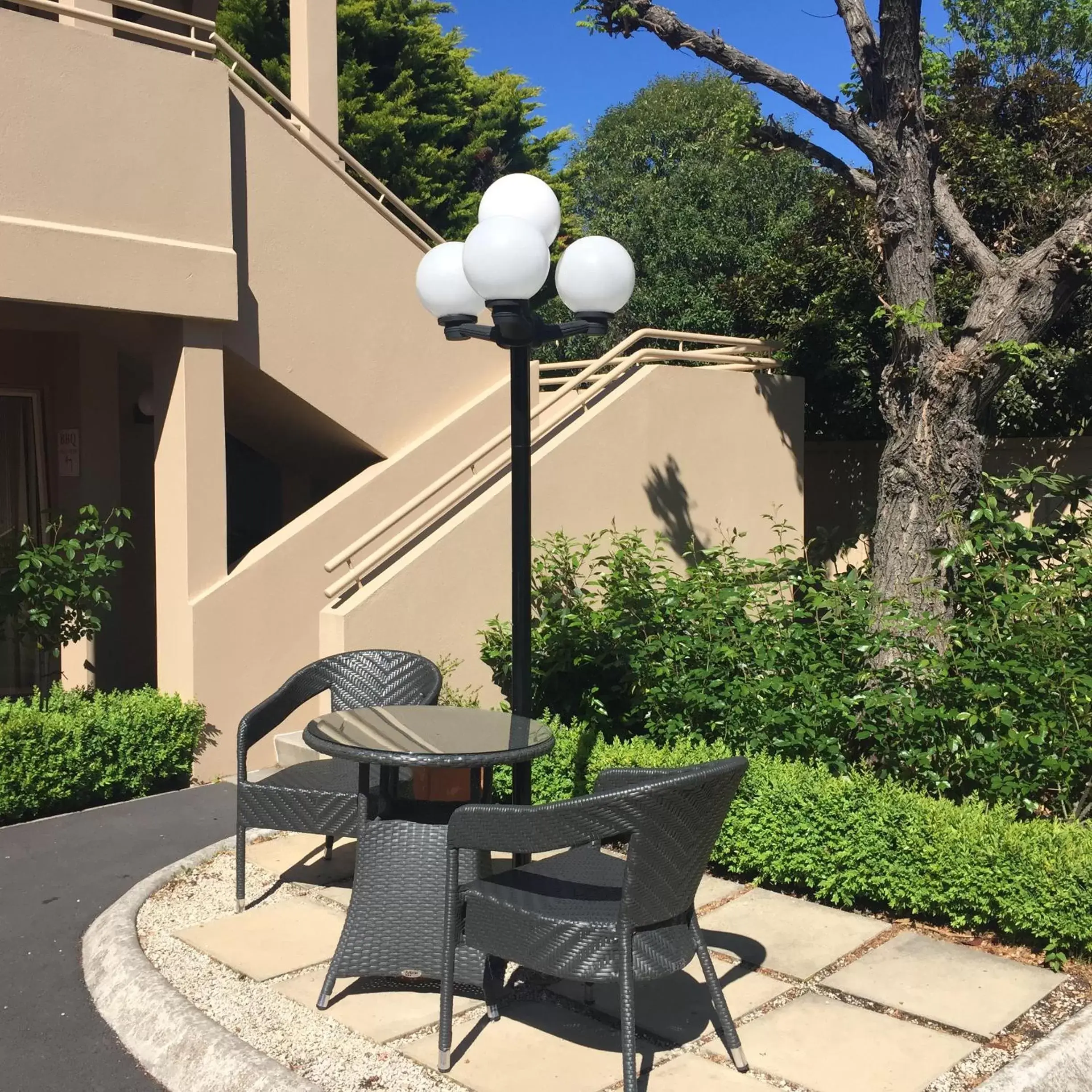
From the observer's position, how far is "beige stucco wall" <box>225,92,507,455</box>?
7.80 meters

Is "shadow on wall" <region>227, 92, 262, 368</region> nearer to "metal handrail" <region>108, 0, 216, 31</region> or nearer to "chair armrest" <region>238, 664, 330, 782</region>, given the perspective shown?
"metal handrail" <region>108, 0, 216, 31</region>

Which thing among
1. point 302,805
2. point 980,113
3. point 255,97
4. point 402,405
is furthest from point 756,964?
→ point 980,113

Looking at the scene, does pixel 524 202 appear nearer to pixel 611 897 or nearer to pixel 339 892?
pixel 611 897

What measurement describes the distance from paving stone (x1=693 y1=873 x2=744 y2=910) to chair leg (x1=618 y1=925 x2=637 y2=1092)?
65.0 inches

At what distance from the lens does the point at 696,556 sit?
29.9 ft

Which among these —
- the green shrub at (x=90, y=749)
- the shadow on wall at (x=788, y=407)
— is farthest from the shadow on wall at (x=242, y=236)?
the shadow on wall at (x=788, y=407)

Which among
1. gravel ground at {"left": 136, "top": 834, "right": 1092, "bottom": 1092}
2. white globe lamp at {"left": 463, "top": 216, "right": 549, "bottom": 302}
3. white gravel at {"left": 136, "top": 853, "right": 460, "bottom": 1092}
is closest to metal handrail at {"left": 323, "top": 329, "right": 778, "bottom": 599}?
white gravel at {"left": 136, "top": 853, "right": 460, "bottom": 1092}

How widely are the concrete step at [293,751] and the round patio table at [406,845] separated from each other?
2.60 m

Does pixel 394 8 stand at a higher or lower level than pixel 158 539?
higher

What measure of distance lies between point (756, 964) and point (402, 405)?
5882 mm

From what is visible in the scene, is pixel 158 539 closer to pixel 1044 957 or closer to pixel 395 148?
pixel 1044 957

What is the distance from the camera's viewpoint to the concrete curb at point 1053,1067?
3.15 metres

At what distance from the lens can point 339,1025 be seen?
3617mm

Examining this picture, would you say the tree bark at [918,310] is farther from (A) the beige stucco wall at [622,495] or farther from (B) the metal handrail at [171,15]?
(B) the metal handrail at [171,15]
